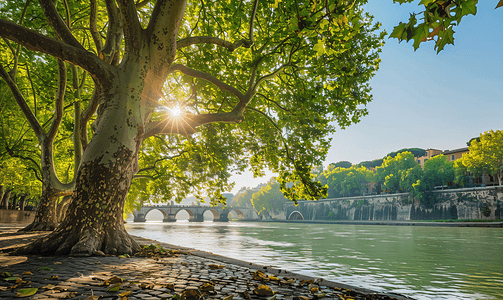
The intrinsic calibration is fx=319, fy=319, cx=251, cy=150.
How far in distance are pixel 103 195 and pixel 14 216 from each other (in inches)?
1202

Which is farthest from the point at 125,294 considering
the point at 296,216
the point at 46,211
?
the point at 296,216

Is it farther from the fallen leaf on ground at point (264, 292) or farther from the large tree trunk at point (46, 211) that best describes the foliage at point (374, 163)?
the fallen leaf on ground at point (264, 292)

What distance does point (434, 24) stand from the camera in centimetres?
225

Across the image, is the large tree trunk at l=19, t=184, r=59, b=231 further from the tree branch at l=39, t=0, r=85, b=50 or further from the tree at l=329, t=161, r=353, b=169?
the tree at l=329, t=161, r=353, b=169

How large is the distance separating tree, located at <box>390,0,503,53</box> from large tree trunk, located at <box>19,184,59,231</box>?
528 inches

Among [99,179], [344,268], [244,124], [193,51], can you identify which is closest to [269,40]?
[193,51]

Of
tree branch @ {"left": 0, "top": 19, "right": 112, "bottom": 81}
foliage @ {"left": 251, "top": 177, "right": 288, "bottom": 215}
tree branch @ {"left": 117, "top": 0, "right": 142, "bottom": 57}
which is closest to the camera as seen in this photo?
tree branch @ {"left": 0, "top": 19, "right": 112, "bottom": 81}

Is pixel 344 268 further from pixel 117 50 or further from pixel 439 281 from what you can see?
pixel 117 50

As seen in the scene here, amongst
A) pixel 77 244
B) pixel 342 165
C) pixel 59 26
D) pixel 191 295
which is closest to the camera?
pixel 191 295

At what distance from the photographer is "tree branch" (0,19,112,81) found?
5465mm

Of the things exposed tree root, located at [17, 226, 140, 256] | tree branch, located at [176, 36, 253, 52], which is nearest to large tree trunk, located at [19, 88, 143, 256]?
exposed tree root, located at [17, 226, 140, 256]

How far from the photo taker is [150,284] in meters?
3.50

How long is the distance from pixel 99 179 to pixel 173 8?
371 centimetres

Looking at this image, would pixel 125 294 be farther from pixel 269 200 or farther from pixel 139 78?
pixel 269 200
